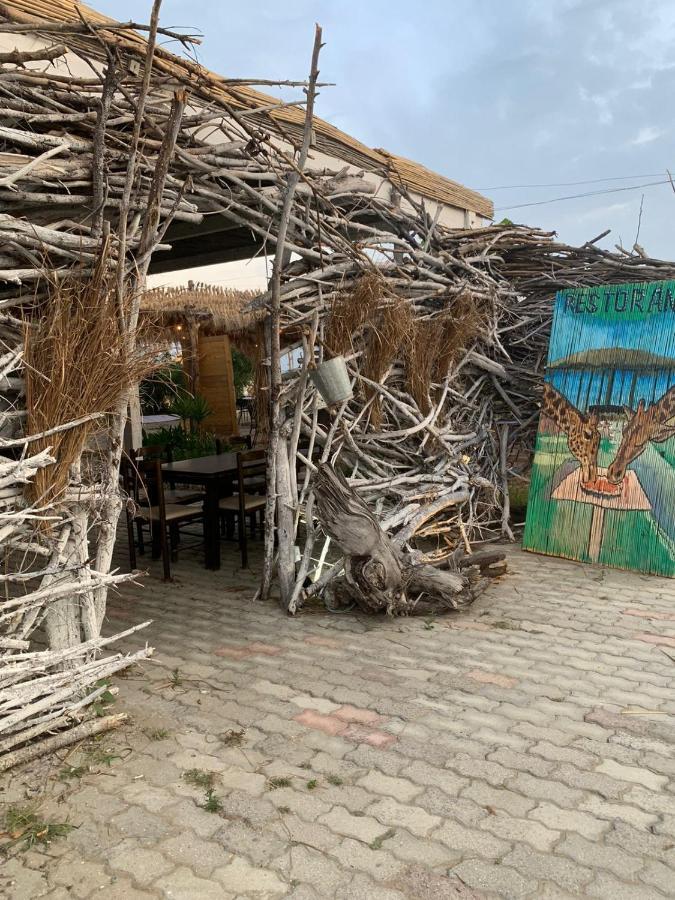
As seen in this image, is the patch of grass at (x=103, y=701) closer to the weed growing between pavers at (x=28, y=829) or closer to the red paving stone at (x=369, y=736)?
the weed growing between pavers at (x=28, y=829)

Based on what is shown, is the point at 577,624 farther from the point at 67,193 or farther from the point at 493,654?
the point at 67,193

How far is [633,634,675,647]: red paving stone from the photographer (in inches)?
163

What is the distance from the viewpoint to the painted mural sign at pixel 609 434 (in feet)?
18.4

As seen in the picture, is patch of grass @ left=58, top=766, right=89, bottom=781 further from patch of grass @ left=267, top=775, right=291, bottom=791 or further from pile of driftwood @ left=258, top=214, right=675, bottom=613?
pile of driftwood @ left=258, top=214, right=675, bottom=613

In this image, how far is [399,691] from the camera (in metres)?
3.51

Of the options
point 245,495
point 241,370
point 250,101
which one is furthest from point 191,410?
point 250,101

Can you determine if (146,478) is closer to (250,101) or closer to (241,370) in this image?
(250,101)

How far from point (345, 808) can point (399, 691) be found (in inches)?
39.3

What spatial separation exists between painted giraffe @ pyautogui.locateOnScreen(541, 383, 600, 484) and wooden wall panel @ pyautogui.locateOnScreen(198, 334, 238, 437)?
7.39m

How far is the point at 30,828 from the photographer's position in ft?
8.01

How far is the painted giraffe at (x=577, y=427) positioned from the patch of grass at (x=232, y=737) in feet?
13.0

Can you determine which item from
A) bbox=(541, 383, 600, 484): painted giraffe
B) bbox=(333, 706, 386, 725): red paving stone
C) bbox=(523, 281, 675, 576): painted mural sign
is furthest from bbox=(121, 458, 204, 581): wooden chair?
bbox=(541, 383, 600, 484): painted giraffe

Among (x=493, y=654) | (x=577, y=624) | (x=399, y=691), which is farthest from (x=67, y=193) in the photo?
(x=577, y=624)

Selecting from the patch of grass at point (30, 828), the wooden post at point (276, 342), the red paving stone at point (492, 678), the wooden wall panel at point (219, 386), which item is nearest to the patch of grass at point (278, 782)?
the patch of grass at point (30, 828)
